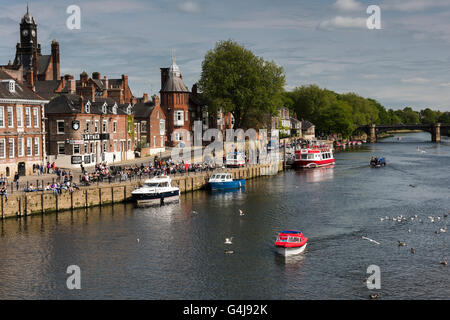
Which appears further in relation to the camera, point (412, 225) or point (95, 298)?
point (412, 225)

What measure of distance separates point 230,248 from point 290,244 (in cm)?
564

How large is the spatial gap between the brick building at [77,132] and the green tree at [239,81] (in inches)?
1532

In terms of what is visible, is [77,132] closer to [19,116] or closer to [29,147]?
[29,147]

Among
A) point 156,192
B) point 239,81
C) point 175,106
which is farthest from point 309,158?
point 156,192

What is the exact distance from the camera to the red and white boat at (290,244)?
43.0m

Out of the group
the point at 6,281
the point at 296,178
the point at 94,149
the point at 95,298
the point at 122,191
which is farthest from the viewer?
the point at 296,178

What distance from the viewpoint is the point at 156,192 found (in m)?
66.0

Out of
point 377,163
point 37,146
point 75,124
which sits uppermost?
point 75,124

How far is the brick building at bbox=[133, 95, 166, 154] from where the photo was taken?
106 m
